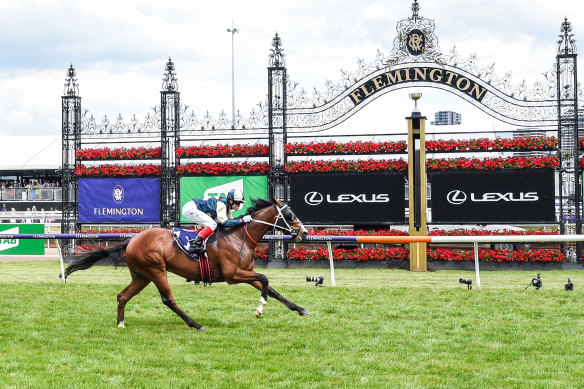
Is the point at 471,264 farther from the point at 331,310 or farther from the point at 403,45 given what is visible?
the point at 331,310

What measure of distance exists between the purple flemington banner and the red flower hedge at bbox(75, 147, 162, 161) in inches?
24.4

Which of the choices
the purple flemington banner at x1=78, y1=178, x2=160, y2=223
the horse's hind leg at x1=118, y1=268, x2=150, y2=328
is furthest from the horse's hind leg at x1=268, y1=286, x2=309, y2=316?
the purple flemington banner at x1=78, y1=178, x2=160, y2=223

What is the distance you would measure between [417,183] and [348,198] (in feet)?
6.37

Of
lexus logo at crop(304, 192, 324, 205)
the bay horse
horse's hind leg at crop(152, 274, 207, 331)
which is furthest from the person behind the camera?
lexus logo at crop(304, 192, 324, 205)

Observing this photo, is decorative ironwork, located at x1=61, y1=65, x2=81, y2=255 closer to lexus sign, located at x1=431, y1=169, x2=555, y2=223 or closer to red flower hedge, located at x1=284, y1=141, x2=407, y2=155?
red flower hedge, located at x1=284, y1=141, x2=407, y2=155

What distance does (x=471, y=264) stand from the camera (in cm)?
1669

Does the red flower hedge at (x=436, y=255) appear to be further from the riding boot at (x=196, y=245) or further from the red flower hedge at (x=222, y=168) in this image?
the riding boot at (x=196, y=245)

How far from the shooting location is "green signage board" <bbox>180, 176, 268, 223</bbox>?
58.6 feet

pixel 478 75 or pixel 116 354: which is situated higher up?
pixel 478 75

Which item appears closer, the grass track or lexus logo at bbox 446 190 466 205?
the grass track

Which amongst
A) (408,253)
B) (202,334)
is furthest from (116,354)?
(408,253)

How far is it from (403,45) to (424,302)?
360 inches

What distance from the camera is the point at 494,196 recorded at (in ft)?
55.1

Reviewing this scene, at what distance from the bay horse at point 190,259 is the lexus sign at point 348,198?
876 centimetres
